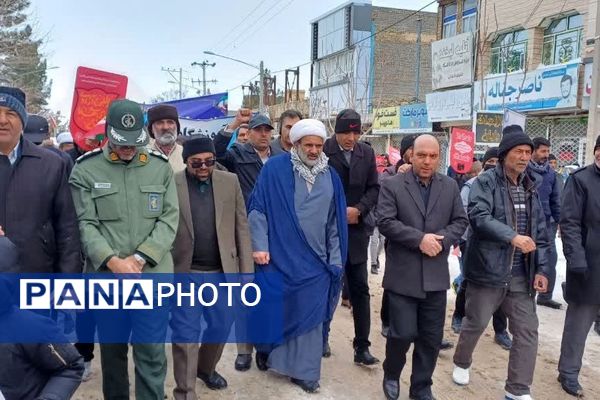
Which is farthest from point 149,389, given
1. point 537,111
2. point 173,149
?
point 537,111

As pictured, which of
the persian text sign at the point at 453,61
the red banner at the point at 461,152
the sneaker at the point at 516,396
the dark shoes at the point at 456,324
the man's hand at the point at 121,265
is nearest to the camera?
the man's hand at the point at 121,265

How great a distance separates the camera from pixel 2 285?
2.05 m

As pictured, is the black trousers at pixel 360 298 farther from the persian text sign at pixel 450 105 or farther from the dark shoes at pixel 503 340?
the persian text sign at pixel 450 105

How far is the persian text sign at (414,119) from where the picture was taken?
21.6 meters

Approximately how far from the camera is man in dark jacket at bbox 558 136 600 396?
4.16m

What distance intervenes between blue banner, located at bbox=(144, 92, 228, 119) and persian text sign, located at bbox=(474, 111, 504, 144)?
569 centimetres

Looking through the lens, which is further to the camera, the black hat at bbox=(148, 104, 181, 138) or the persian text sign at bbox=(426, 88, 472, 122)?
Result: the persian text sign at bbox=(426, 88, 472, 122)

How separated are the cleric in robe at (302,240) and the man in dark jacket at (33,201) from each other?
1332mm

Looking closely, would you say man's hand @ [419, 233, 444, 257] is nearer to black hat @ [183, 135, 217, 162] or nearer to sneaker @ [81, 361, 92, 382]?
black hat @ [183, 135, 217, 162]

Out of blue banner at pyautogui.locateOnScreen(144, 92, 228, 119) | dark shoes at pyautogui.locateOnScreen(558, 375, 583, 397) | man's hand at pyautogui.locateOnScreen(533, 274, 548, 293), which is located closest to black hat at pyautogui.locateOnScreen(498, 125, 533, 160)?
man's hand at pyautogui.locateOnScreen(533, 274, 548, 293)

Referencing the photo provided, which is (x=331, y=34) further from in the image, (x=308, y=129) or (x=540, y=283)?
(x=540, y=283)

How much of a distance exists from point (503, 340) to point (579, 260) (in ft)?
4.80

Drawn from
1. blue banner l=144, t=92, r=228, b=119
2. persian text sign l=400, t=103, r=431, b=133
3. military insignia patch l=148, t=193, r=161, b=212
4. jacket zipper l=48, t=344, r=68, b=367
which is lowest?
jacket zipper l=48, t=344, r=68, b=367

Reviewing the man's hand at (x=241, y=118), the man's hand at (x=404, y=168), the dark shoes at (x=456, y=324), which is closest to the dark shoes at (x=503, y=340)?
the dark shoes at (x=456, y=324)
